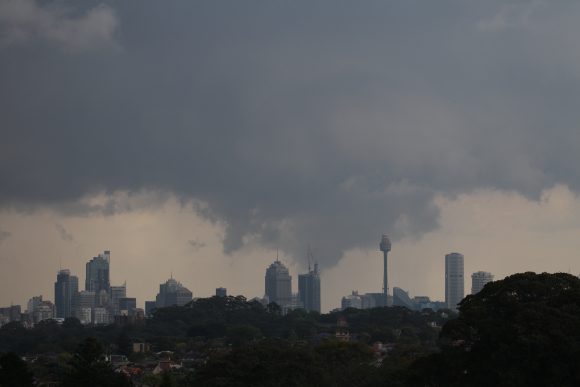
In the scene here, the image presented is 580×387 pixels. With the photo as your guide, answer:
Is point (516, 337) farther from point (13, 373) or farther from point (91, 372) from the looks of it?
point (13, 373)

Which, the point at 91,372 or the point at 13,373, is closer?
the point at 13,373

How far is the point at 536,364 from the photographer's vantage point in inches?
1620

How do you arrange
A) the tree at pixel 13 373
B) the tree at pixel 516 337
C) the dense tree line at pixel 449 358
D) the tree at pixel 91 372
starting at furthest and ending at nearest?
the tree at pixel 91 372 → the tree at pixel 13 373 → the dense tree line at pixel 449 358 → the tree at pixel 516 337

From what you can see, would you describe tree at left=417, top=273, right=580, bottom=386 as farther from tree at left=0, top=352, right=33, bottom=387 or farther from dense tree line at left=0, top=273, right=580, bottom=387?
tree at left=0, top=352, right=33, bottom=387

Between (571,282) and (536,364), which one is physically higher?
(571,282)

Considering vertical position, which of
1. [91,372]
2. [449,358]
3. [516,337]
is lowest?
[91,372]

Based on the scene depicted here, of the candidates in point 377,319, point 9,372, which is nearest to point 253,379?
point 9,372

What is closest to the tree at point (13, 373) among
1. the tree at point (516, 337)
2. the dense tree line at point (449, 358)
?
the dense tree line at point (449, 358)

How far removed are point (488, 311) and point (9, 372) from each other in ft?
71.2

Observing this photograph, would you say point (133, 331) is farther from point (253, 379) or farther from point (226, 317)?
point (253, 379)

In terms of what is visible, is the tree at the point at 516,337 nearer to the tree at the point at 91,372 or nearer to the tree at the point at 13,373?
the tree at the point at 91,372

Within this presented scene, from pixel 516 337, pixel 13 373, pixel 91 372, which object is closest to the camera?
pixel 516 337

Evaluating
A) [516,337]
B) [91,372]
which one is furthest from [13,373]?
[516,337]

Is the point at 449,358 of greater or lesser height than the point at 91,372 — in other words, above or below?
above
